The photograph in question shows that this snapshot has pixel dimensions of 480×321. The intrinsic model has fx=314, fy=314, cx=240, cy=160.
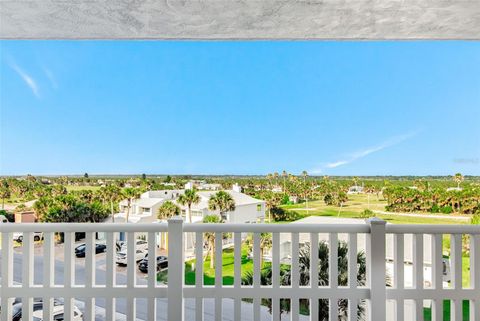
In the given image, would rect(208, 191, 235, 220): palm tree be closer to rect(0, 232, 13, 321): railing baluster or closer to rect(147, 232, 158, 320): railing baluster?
rect(147, 232, 158, 320): railing baluster

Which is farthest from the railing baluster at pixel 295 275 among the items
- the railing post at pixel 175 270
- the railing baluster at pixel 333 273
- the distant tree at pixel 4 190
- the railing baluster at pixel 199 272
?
the distant tree at pixel 4 190

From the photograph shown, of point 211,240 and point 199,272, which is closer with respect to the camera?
point 199,272

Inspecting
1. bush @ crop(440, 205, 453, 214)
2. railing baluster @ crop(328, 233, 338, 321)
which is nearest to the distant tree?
railing baluster @ crop(328, 233, 338, 321)

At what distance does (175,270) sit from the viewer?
1803 millimetres

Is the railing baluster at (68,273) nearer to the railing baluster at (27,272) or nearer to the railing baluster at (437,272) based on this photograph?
the railing baluster at (27,272)

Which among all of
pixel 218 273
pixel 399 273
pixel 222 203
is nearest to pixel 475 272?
pixel 399 273

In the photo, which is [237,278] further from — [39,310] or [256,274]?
[39,310]

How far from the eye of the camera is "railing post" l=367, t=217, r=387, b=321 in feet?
5.82

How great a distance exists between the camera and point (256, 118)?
2.80 meters

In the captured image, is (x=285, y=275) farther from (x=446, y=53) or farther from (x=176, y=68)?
(x=446, y=53)

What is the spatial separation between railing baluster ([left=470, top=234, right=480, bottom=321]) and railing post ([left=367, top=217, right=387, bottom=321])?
0.53 meters

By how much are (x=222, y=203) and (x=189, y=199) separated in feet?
0.91

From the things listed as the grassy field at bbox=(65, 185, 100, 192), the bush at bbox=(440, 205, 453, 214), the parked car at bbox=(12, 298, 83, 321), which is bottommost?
the parked car at bbox=(12, 298, 83, 321)

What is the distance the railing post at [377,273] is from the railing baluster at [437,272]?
32 cm
